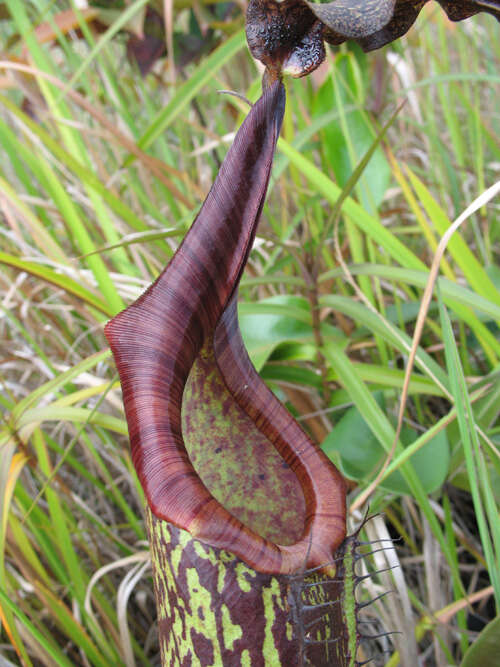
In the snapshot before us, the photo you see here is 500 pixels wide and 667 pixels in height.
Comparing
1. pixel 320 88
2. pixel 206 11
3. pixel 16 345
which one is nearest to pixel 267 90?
pixel 320 88

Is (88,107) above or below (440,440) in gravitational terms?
above

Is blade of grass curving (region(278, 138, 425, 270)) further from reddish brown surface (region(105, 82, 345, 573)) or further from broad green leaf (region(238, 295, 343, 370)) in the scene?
reddish brown surface (region(105, 82, 345, 573))

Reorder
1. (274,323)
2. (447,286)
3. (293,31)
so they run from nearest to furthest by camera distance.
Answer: (293,31), (447,286), (274,323)

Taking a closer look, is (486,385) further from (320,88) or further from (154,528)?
(320,88)

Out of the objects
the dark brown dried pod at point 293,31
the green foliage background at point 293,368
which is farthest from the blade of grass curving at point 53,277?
the dark brown dried pod at point 293,31

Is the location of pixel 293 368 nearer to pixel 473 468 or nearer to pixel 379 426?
pixel 379 426

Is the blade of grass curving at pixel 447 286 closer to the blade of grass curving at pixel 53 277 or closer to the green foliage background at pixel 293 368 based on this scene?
the green foliage background at pixel 293 368

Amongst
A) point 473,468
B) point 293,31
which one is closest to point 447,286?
point 473,468

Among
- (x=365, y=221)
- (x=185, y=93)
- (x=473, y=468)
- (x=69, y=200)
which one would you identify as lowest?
(x=473, y=468)

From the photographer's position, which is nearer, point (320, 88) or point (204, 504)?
point (204, 504)
